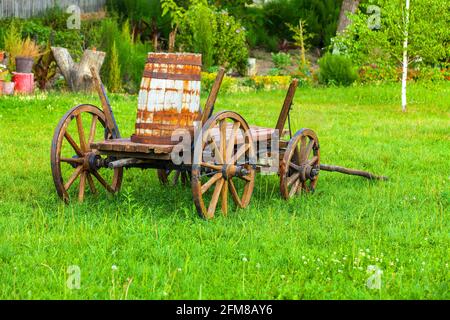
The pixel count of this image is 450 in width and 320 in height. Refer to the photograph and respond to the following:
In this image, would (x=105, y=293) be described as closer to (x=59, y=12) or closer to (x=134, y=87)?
(x=134, y=87)

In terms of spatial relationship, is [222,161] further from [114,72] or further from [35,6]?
[35,6]

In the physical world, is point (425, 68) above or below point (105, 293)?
above

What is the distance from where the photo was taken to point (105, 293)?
16.0 ft

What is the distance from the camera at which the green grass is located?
5059mm

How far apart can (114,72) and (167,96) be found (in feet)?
33.3

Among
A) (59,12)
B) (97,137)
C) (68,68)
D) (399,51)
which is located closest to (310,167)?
(97,137)

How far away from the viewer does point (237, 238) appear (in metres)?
6.22

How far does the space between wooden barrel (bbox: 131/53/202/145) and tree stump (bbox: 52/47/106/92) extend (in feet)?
31.0

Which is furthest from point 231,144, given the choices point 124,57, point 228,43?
point 228,43

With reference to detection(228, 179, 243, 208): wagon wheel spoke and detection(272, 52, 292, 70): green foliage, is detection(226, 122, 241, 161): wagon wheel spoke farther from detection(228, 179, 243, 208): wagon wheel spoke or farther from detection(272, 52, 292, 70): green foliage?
detection(272, 52, 292, 70): green foliage

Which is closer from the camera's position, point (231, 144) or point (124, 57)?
point (231, 144)

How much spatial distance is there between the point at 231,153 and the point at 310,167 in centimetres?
132

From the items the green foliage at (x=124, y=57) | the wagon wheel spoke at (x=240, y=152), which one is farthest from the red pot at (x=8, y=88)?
the wagon wheel spoke at (x=240, y=152)

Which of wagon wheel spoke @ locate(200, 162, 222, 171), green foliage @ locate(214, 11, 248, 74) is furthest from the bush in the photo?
wagon wheel spoke @ locate(200, 162, 222, 171)
